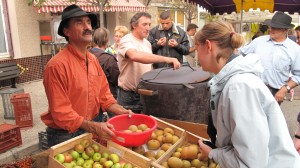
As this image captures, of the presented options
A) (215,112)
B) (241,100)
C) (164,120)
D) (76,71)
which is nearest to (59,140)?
(76,71)

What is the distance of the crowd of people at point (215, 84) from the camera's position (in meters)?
1.42

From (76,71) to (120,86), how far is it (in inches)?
49.1

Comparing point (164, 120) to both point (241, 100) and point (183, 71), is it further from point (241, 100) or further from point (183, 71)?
point (241, 100)

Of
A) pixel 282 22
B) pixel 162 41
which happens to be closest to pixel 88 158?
pixel 162 41

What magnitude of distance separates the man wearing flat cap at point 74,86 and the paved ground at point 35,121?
2.07m

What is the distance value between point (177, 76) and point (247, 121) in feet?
5.46

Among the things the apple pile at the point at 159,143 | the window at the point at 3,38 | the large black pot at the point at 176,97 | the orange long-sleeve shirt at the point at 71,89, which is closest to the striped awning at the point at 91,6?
the window at the point at 3,38

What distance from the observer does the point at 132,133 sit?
6.75 feet

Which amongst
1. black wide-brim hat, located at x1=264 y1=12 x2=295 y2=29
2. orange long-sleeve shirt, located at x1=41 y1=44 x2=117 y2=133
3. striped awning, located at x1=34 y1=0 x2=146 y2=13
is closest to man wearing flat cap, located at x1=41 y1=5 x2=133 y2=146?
orange long-sleeve shirt, located at x1=41 y1=44 x2=117 y2=133

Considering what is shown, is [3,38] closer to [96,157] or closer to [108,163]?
[96,157]

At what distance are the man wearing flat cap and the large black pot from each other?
0.40 metres

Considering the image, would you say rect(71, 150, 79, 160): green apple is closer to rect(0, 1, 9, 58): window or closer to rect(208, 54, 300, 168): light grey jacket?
rect(208, 54, 300, 168): light grey jacket

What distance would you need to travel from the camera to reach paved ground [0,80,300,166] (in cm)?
429

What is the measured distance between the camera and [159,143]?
2.35 meters
